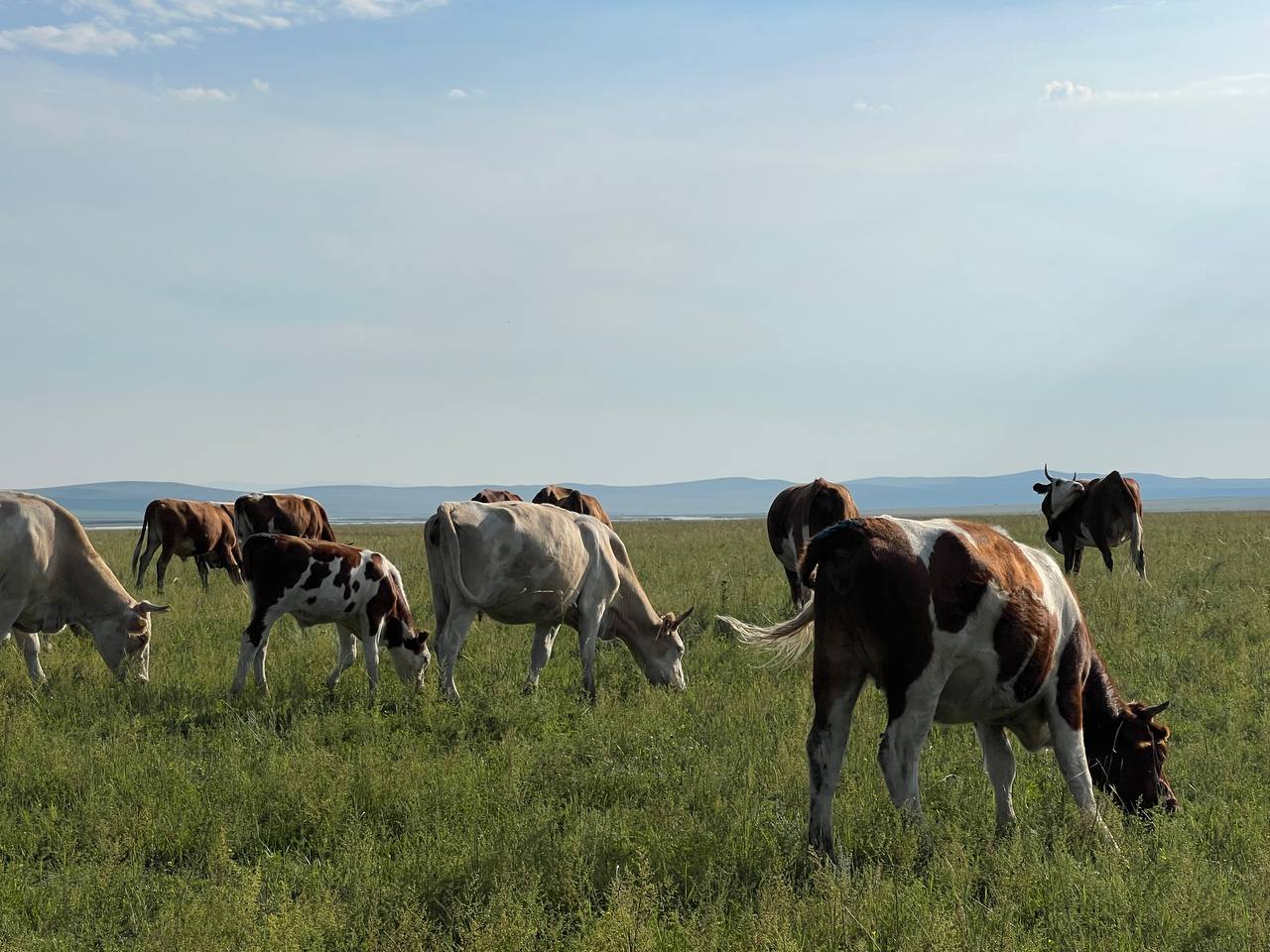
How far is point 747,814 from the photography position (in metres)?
6.60

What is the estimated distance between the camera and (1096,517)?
20.7 meters

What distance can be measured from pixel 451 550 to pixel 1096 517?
1471 centimetres

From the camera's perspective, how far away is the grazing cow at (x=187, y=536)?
20.9m

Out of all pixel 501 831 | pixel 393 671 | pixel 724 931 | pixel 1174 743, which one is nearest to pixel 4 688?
pixel 393 671

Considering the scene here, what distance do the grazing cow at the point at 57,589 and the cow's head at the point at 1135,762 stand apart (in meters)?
8.85

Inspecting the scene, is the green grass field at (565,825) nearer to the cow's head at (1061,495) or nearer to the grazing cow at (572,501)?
the grazing cow at (572,501)

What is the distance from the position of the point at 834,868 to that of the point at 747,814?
1.06 m

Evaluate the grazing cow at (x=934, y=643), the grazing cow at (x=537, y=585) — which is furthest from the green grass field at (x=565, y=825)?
the grazing cow at (x=934, y=643)

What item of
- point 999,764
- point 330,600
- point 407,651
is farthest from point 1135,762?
point 330,600

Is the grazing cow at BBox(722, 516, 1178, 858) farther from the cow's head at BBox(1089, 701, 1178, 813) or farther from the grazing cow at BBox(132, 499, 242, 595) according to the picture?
the grazing cow at BBox(132, 499, 242, 595)

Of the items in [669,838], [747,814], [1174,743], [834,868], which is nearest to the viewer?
[834,868]

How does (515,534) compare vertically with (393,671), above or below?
above

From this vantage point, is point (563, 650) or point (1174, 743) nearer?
point (1174, 743)

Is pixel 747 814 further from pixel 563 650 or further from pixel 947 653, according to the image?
pixel 563 650
